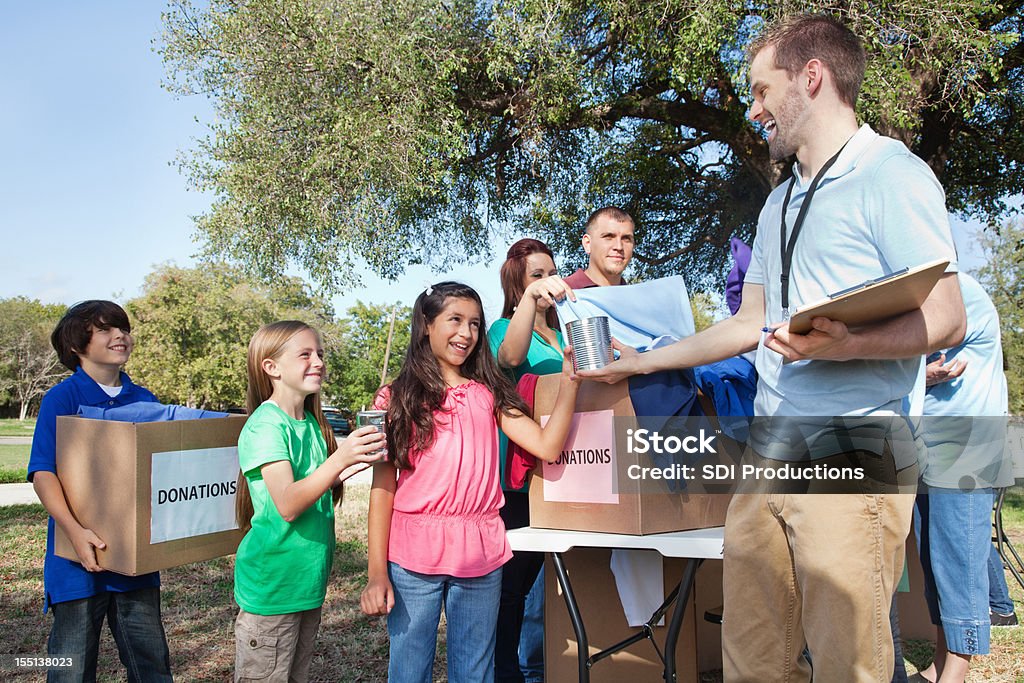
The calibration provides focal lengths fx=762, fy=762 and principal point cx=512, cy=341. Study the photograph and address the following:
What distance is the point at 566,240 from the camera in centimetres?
1013

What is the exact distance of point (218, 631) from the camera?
439 cm

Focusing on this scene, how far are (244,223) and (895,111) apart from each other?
23.4ft

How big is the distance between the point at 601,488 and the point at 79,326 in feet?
6.76

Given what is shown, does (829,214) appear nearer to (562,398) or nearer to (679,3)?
(562,398)

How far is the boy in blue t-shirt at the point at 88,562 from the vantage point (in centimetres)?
263

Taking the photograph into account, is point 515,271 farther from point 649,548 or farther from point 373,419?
point 649,548

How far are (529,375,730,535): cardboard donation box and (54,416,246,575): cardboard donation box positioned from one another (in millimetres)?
1157

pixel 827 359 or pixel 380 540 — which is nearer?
pixel 827 359

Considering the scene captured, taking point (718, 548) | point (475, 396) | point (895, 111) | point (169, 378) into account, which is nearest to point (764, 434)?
point (718, 548)

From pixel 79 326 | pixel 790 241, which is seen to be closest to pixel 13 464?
pixel 79 326

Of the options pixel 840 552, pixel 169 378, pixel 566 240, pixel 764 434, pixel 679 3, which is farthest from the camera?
pixel 169 378

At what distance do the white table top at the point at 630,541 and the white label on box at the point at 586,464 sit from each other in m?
0.12

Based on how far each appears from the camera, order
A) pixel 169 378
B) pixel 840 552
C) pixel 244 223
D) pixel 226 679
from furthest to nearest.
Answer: pixel 169 378 < pixel 244 223 < pixel 226 679 < pixel 840 552

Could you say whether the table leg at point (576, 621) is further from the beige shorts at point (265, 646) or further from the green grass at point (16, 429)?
the green grass at point (16, 429)
